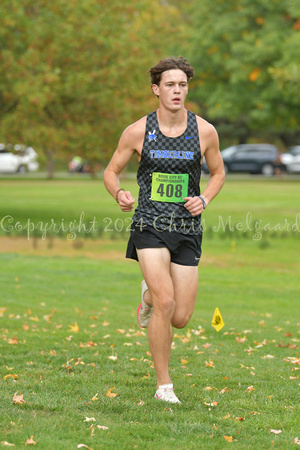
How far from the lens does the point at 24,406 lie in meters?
5.57

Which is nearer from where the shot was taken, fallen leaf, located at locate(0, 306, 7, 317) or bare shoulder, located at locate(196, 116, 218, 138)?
bare shoulder, located at locate(196, 116, 218, 138)

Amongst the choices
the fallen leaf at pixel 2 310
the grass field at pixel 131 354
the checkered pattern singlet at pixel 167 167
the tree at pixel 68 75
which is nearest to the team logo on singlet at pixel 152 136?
the checkered pattern singlet at pixel 167 167

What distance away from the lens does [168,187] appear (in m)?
5.85

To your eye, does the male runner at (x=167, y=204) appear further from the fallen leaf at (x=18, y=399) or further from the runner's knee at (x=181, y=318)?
the fallen leaf at (x=18, y=399)

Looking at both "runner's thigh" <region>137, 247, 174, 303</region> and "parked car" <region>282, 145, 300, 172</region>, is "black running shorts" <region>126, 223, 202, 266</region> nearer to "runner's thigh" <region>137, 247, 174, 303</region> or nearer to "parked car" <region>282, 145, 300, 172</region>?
"runner's thigh" <region>137, 247, 174, 303</region>

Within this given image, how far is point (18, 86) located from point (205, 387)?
16429 millimetres

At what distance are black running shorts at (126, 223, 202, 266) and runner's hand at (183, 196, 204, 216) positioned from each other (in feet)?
0.65

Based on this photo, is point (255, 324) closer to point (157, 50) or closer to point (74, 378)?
point (74, 378)

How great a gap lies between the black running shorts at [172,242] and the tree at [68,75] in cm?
1595

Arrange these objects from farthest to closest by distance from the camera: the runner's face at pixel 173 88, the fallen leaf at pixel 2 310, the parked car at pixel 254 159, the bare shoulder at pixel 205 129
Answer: the parked car at pixel 254 159 → the fallen leaf at pixel 2 310 → the bare shoulder at pixel 205 129 → the runner's face at pixel 173 88

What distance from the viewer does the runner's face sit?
19.3 ft

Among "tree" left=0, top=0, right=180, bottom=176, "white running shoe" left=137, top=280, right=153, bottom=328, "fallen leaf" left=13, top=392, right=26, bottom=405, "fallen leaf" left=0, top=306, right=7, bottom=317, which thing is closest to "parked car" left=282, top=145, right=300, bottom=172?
"tree" left=0, top=0, right=180, bottom=176

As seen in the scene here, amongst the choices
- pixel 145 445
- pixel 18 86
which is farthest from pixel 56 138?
pixel 145 445

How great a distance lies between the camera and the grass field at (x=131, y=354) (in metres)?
5.11
